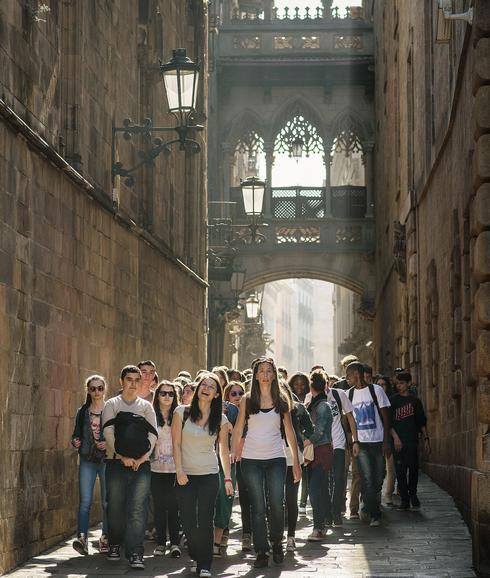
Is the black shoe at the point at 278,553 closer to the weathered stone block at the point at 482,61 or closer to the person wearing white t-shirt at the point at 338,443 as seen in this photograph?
the person wearing white t-shirt at the point at 338,443

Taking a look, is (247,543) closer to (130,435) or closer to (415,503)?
(130,435)

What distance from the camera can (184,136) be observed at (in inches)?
555

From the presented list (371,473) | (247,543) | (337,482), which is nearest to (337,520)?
(337,482)

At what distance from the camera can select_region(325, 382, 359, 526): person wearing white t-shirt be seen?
45.5 ft

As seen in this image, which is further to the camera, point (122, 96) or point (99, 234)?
point (122, 96)

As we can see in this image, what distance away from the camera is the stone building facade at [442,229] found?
34.1ft

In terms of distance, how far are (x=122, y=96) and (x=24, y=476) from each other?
711 cm

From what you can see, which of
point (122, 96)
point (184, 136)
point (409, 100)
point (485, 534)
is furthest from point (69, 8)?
point (409, 100)

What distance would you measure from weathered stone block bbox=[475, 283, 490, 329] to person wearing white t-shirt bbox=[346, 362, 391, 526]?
3.90m

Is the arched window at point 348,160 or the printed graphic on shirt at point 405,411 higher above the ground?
the arched window at point 348,160

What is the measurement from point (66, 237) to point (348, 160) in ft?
196

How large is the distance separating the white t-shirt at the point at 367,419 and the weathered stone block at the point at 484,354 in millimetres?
3969

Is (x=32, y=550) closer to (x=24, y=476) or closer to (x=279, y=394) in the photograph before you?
(x=24, y=476)

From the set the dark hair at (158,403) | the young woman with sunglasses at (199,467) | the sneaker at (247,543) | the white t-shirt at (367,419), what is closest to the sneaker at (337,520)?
the white t-shirt at (367,419)
